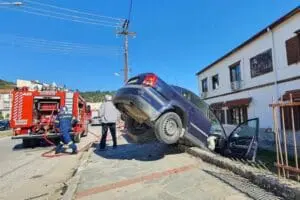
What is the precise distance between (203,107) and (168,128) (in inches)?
61.9

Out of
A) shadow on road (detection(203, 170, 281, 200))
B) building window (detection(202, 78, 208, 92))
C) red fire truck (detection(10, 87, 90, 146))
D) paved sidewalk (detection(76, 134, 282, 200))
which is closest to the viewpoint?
shadow on road (detection(203, 170, 281, 200))

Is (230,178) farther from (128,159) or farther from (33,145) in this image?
(33,145)

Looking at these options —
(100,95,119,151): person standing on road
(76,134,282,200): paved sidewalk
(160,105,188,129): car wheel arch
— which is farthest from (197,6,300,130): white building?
(76,134,282,200): paved sidewalk

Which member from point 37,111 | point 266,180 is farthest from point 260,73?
point 266,180

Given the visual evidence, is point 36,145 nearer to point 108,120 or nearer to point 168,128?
point 108,120

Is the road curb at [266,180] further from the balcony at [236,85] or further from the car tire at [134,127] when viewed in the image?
the balcony at [236,85]

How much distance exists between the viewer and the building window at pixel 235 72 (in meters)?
22.4

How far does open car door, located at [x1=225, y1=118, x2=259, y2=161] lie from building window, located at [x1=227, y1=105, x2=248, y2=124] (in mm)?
13985

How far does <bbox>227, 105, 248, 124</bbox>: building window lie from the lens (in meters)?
21.5

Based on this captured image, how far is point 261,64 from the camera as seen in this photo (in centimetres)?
1866

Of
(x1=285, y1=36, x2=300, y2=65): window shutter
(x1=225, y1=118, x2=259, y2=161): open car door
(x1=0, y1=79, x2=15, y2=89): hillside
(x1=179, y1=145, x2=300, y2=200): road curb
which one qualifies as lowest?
(x1=179, y1=145, x2=300, y2=200): road curb

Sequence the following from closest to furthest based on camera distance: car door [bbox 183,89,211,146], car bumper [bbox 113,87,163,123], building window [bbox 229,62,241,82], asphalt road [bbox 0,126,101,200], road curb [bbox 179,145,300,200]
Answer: road curb [bbox 179,145,300,200], asphalt road [bbox 0,126,101,200], car bumper [bbox 113,87,163,123], car door [bbox 183,89,211,146], building window [bbox 229,62,241,82]

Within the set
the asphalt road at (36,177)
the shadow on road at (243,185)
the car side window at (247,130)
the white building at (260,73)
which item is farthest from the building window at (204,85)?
the shadow on road at (243,185)

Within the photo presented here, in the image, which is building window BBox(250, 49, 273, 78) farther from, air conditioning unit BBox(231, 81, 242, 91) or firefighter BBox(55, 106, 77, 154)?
firefighter BBox(55, 106, 77, 154)
